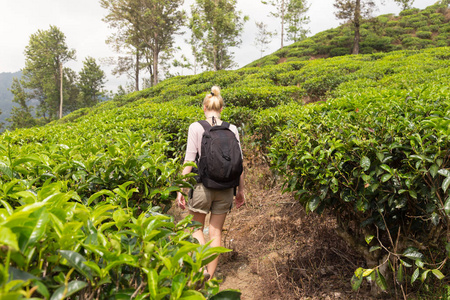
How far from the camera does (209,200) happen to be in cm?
259

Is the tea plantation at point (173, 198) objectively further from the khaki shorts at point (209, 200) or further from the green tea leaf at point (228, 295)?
the khaki shorts at point (209, 200)

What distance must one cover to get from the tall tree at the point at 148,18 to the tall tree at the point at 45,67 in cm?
1698

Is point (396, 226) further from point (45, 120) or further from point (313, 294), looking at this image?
point (45, 120)

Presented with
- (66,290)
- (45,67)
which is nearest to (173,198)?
(66,290)

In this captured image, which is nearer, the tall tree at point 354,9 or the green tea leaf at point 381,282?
the green tea leaf at point 381,282

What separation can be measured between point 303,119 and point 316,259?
1.60m


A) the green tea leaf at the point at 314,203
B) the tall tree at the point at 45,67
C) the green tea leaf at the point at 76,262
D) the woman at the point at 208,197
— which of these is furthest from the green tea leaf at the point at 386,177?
the tall tree at the point at 45,67

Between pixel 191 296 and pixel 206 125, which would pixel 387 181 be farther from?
pixel 191 296

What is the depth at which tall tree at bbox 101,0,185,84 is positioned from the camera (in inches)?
1087

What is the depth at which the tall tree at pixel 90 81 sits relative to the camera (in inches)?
1957

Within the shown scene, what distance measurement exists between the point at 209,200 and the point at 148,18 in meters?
30.5

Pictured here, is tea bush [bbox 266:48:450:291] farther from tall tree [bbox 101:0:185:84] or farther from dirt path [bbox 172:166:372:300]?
tall tree [bbox 101:0:185:84]

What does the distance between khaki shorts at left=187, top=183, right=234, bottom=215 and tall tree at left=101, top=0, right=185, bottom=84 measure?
93.7ft

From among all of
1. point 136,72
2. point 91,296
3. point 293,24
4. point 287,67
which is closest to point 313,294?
point 91,296
